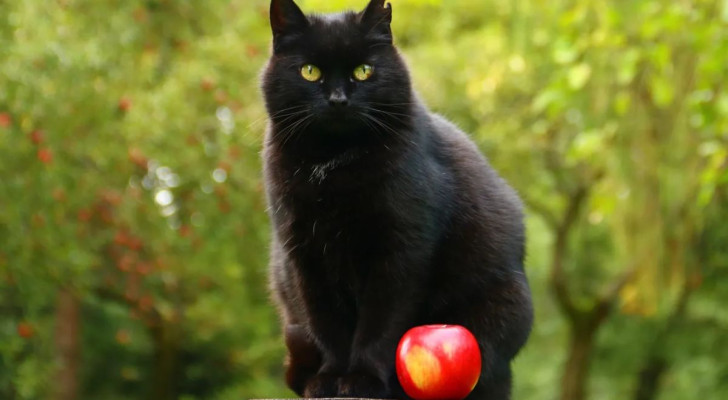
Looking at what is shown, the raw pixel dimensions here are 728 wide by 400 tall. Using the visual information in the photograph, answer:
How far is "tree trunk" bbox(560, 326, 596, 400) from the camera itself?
1389cm

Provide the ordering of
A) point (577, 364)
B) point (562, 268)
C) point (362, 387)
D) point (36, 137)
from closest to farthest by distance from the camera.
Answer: point (362, 387) → point (36, 137) → point (577, 364) → point (562, 268)

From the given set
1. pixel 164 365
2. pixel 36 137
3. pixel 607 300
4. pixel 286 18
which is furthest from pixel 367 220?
pixel 607 300

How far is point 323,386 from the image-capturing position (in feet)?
9.90

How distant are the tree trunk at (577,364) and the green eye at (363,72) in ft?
38.1

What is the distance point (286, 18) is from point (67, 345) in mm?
8870

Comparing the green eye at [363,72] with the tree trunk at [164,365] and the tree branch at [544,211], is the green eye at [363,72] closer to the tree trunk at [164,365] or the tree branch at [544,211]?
the tree trunk at [164,365]

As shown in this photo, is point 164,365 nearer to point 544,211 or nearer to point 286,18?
point 544,211

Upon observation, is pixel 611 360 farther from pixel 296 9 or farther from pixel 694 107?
pixel 296 9

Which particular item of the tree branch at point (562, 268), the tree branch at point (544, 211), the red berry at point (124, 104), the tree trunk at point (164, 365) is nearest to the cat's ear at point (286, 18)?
the red berry at point (124, 104)

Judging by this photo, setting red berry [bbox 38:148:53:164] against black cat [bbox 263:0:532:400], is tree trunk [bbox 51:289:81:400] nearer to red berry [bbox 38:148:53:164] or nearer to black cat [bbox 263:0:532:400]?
red berry [bbox 38:148:53:164]

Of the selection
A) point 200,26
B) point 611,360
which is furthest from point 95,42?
point 611,360

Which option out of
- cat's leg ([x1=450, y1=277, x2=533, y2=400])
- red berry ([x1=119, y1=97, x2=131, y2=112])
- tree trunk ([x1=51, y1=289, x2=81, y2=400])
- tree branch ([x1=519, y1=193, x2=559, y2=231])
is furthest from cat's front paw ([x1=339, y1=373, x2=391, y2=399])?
tree branch ([x1=519, y1=193, x2=559, y2=231])

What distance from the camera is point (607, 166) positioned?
7969 millimetres

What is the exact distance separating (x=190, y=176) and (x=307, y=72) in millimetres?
5764
